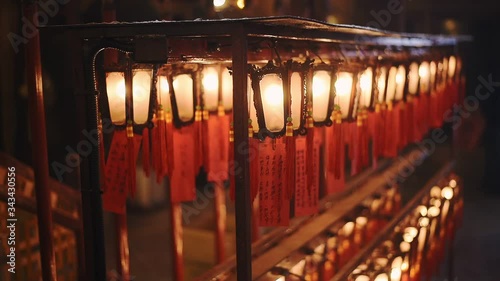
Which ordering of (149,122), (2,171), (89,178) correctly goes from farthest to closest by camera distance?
(2,171), (149,122), (89,178)

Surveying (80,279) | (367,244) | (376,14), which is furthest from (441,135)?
(80,279)

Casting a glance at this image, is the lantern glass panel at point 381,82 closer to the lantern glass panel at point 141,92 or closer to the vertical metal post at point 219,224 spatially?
the vertical metal post at point 219,224

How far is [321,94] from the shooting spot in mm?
5984

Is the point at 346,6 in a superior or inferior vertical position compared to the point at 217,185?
superior

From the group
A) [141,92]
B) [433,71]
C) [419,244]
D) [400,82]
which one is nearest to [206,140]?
[141,92]

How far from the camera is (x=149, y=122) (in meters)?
5.85

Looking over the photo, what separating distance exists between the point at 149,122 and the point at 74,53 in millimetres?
1160

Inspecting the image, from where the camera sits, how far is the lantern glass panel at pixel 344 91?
6812 millimetres

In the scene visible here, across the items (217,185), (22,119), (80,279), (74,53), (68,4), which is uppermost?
(68,4)

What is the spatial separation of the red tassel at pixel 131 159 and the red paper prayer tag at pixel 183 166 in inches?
42.1

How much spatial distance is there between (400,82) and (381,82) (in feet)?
3.09

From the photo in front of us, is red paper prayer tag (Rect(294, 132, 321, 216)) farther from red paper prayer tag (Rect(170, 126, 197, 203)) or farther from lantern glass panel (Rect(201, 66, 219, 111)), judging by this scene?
lantern glass panel (Rect(201, 66, 219, 111))

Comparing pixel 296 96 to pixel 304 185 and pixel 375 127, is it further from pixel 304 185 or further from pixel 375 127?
pixel 375 127

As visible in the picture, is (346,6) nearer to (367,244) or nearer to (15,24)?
(367,244)
